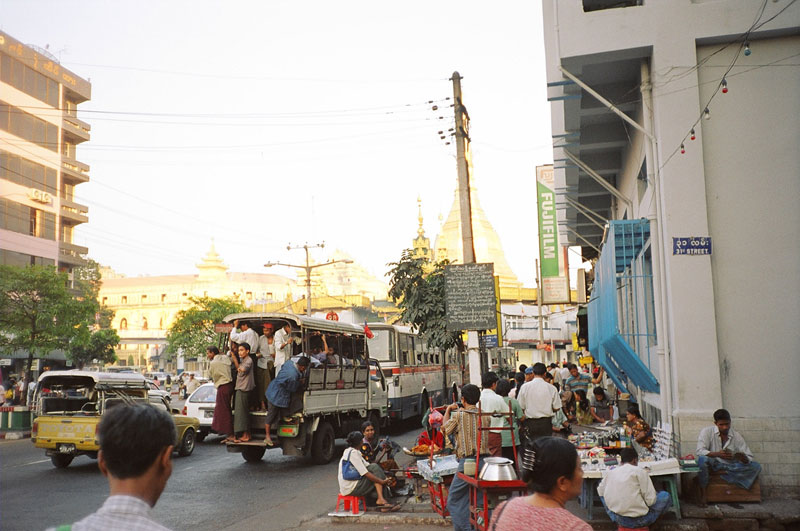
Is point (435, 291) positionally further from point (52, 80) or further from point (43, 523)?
point (52, 80)

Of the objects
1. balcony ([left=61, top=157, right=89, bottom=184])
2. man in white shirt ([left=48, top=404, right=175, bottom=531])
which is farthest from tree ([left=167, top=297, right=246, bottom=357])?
man in white shirt ([left=48, top=404, right=175, bottom=531])

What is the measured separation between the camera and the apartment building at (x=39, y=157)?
39688mm

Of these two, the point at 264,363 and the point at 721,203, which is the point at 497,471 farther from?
the point at 264,363

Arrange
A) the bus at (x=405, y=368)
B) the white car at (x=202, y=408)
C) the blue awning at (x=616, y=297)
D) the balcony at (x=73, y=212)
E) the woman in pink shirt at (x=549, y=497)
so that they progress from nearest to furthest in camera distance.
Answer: the woman in pink shirt at (x=549, y=497) < the blue awning at (x=616, y=297) < the white car at (x=202, y=408) < the bus at (x=405, y=368) < the balcony at (x=73, y=212)

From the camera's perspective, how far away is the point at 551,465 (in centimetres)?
325

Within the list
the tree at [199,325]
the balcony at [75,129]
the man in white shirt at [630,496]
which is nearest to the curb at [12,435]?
the man in white shirt at [630,496]

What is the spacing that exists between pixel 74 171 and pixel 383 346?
35.5 m

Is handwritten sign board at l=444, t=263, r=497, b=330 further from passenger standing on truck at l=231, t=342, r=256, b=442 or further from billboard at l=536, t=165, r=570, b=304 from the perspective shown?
billboard at l=536, t=165, r=570, b=304

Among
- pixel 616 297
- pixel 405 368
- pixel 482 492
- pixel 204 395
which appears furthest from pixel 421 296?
pixel 482 492

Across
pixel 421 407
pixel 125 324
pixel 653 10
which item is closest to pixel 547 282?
pixel 421 407

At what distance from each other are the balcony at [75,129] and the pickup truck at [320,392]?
3811cm

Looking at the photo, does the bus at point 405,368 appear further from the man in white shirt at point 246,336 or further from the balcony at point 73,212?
the balcony at point 73,212

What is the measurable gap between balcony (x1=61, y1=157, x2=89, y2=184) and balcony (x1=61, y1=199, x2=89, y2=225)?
5.88 feet

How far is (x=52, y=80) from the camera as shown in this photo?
1750 inches
